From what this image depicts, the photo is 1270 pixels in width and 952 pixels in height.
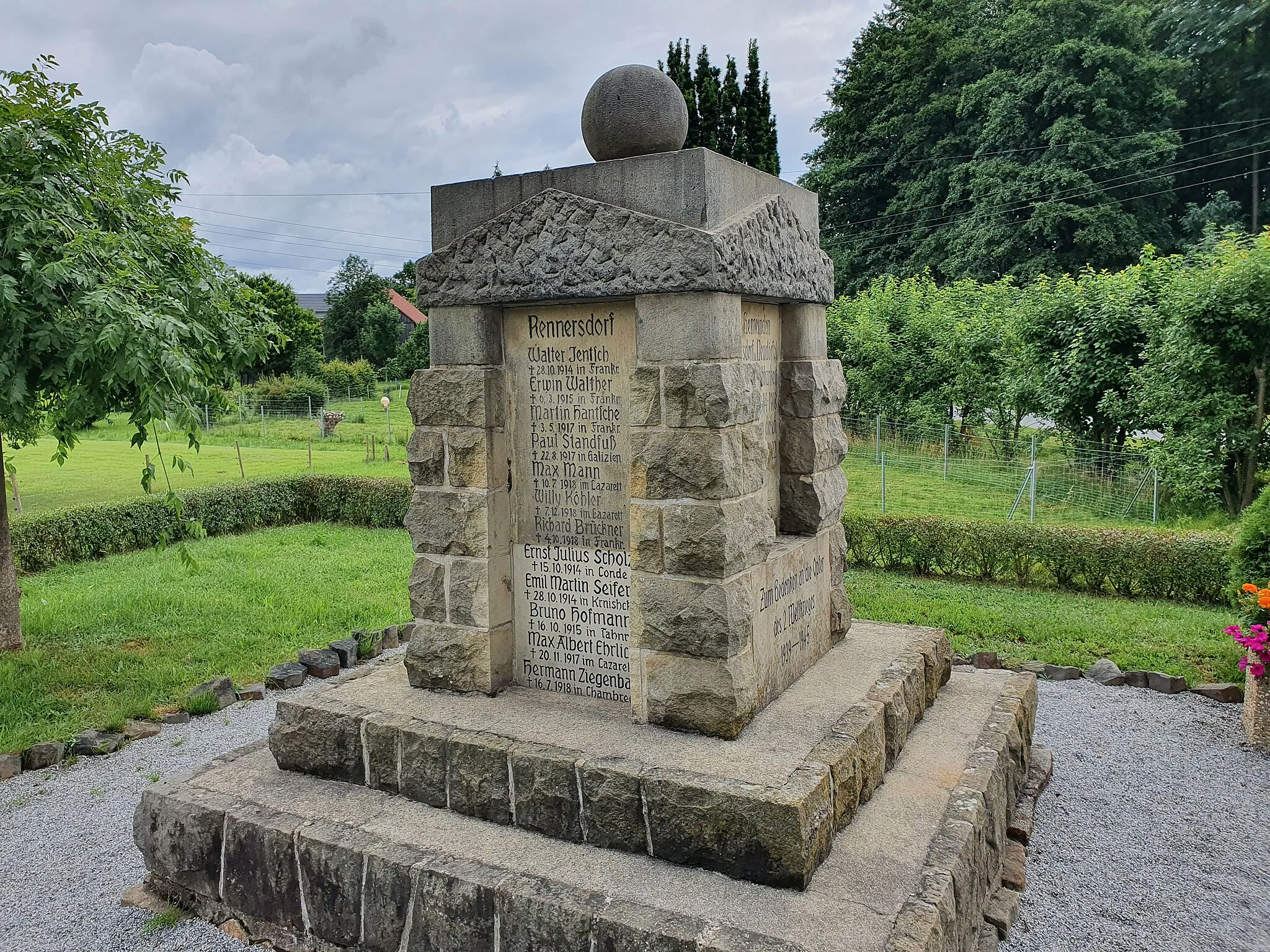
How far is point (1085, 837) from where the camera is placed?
15.8 ft

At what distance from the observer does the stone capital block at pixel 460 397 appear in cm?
451

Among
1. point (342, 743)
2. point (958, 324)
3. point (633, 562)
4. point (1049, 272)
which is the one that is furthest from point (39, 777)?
point (1049, 272)

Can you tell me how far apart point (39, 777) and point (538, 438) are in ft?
13.2

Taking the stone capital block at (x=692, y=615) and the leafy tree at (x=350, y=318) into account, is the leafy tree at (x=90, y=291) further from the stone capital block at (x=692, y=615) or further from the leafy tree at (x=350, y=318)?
the leafy tree at (x=350, y=318)

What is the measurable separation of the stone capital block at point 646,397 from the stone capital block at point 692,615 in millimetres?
689

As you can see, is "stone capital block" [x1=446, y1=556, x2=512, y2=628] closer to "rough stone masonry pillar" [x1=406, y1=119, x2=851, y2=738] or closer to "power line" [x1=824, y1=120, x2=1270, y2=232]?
"rough stone masonry pillar" [x1=406, y1=119, x2=851, y2=738]

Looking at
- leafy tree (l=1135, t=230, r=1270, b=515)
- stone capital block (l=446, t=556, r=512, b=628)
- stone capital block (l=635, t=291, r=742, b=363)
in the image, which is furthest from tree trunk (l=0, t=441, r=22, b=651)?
leafy tree (l=1135, t=230, r=1270, b=515)

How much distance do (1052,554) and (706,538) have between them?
6.80m

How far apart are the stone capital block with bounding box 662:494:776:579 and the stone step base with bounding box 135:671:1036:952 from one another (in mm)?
Answer: 1183

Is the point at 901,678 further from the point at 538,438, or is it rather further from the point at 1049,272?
the point at 1049,272

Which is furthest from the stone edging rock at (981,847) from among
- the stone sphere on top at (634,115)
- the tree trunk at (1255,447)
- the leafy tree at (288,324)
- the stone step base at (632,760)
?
the leafy tree at (288,324)

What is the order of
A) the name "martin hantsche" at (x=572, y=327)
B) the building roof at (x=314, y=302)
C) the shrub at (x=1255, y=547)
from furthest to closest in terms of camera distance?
the building roof at (x=314, y=302), the shrub at (x=1255, y=547), the name "martin hantsche" at (x=572, y=327)

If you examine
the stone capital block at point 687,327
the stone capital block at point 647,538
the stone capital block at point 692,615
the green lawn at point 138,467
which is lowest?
the green lawn at point 138,467

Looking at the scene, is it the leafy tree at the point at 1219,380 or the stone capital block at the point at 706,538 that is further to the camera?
the leafy tree at the point at 1219,380
